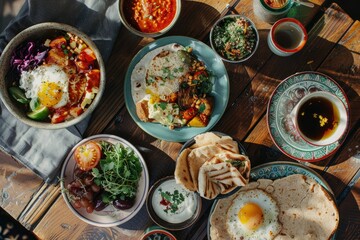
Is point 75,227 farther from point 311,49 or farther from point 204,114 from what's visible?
point 311,49

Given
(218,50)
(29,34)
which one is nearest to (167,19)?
(218,50)

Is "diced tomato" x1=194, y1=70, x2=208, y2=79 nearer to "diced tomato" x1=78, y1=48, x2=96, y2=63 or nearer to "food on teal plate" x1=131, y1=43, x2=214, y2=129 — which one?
"food on teal plate" x1=131, y1=43, x2=214, y2=129

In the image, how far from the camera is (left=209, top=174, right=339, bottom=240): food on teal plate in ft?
10.4

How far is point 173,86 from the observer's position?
3.18 meters

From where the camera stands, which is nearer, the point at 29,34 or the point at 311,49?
the point at 29,34

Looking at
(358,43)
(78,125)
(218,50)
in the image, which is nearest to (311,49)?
(358,43)

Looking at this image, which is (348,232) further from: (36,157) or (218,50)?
(36,157)

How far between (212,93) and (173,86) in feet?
0.93

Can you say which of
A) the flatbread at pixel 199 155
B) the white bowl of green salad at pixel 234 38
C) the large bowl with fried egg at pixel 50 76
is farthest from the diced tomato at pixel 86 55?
the flatbread at pixel 199 155

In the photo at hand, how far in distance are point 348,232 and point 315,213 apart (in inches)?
13.4

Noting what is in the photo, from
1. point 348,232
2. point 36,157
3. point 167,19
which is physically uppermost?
point 167,19

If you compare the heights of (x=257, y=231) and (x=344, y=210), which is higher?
(x=344, y=210)

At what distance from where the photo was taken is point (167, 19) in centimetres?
317

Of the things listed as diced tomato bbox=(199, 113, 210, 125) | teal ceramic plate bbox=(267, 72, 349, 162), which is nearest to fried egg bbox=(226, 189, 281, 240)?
teal ceramic plate bbox=(267, 72, 349, 162)
